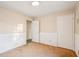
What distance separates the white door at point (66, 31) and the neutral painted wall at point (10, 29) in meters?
1.67

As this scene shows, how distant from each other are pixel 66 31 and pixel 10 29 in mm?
2116

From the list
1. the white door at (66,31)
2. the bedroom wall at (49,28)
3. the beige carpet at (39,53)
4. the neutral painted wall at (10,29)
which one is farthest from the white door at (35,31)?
the beige carpet at (39,53)

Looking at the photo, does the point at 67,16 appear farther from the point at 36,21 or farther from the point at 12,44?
the point at 12,44

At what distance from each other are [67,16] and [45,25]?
3.89ft

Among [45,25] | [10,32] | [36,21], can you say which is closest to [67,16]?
[45,25]

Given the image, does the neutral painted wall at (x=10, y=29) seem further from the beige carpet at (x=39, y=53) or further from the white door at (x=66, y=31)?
the white door at (x=66, y=31)

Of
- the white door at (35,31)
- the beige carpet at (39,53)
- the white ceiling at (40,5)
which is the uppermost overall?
the white ceiling at (40,5)

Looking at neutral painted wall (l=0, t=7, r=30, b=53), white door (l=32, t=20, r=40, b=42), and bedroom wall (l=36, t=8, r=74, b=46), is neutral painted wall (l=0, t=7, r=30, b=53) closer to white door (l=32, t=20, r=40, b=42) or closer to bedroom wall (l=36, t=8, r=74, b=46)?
white door (l=32, t=20, r=40, b=42)

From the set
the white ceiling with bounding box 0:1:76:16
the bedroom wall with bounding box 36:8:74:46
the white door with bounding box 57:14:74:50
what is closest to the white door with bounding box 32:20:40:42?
the bedroom wall with bounding box 36:8:74:46

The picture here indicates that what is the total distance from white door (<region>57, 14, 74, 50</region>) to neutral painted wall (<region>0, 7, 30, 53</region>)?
167cm

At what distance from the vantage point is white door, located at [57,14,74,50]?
128 inches

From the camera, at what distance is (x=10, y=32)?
3240mm

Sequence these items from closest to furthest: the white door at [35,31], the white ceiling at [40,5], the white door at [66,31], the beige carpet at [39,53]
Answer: the white ceiling at [40,5]
the beige carpet at [39,53]
the white door at [66,31]
the white door at [35,31]

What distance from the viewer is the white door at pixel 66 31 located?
10.6 ft
